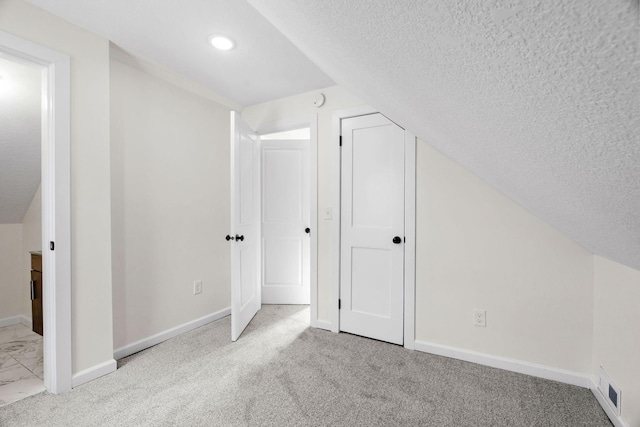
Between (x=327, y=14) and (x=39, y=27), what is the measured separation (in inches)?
83.7

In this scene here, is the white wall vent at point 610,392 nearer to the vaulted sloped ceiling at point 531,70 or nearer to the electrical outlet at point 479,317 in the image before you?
the electrical outlet at point 479,317

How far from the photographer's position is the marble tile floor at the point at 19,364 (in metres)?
1.79

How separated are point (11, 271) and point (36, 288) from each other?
0.59 m

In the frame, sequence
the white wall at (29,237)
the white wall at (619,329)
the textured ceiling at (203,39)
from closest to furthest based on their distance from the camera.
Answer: the white wall at (619,329) → the textured ceiling at (203,39) → the white wall at (29,237)

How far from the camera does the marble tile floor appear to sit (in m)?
1.79

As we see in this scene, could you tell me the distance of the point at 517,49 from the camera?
274 mm

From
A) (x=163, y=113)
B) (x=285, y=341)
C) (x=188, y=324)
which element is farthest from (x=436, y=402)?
(x=163, y=113)

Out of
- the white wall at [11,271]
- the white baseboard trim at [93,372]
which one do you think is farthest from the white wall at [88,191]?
the white wall at [11,271]

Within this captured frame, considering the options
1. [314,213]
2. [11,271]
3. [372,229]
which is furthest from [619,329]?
[11,271]

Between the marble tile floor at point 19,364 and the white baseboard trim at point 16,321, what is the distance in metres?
0.05

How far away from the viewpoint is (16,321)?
2.98 metres

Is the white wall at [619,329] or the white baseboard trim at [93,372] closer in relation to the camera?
the white wall at [619,329]

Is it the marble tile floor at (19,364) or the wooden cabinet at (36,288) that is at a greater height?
the wooden cabinet at (36,288)

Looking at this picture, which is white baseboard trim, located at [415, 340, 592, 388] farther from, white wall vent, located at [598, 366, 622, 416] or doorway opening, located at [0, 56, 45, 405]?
doorway opening, located at [0, 56, 45, 405]
